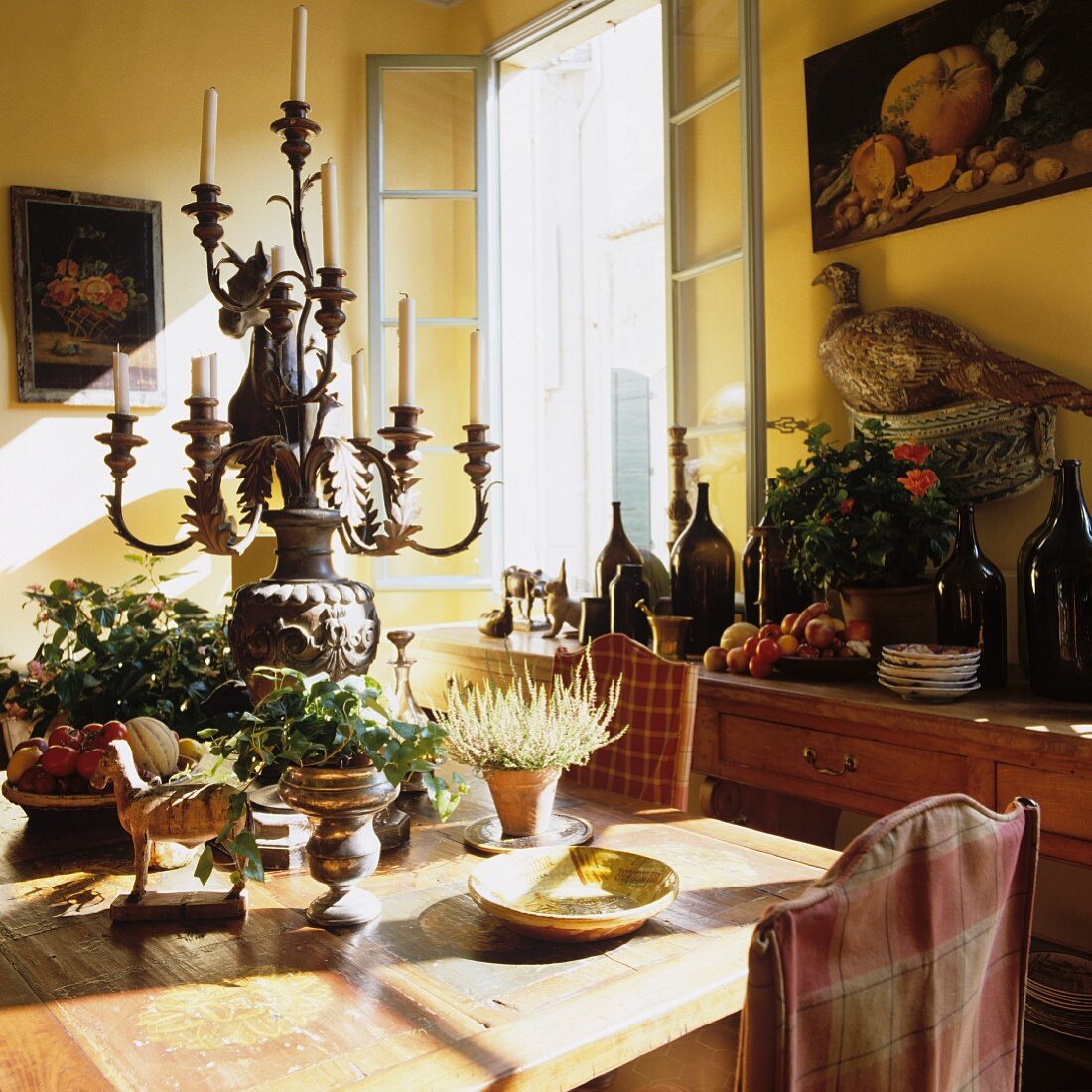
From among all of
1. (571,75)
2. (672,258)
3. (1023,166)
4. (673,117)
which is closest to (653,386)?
(672,258)

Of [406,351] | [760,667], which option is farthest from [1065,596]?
[406,351]

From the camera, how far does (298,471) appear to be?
67.4 inches

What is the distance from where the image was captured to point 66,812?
1656 mm

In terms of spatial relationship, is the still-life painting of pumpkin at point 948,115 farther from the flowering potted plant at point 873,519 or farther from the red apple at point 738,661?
the red apple at point 738,661

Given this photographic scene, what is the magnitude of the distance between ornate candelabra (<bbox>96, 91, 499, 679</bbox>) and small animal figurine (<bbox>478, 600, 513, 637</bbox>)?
1.53 metres

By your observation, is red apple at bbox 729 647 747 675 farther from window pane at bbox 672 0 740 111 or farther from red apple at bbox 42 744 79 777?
window pane at bbox 672 0 740 111

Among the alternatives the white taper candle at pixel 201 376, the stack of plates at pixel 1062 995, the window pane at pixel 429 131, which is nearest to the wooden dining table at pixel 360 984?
the white taper candle at pixel 201 376

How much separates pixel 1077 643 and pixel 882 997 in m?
1.41

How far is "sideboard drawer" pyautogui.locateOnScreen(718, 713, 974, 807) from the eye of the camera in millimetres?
2002

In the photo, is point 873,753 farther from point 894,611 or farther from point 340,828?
point 340,828

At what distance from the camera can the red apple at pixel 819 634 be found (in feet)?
7.70

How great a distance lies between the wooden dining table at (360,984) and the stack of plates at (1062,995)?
2.75 ft

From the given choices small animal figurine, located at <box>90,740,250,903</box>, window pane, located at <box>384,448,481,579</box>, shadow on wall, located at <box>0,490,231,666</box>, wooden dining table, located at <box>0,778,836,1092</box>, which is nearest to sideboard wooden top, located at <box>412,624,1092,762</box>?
wooden dining table, located at <box>0,778,836,1092</box>

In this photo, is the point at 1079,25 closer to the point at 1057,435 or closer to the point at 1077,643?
the point at 1057,435
